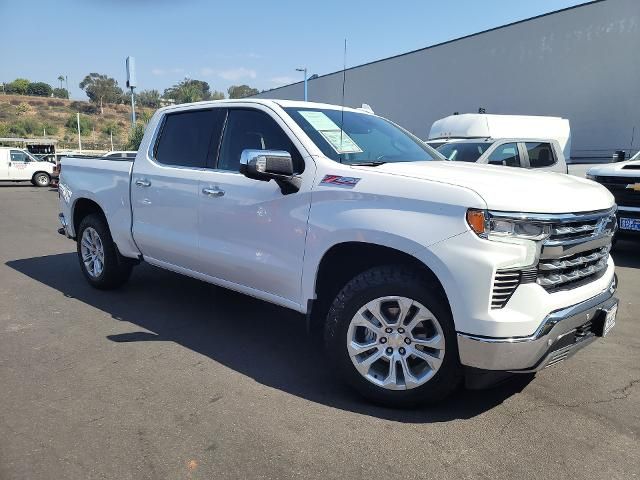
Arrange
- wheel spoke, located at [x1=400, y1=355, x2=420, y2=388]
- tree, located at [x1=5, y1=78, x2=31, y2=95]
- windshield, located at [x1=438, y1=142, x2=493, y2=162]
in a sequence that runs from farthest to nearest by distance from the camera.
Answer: tree, located at [x1=5, y1=78, x2=31, y2=95] → windshield, located at [x1=438, y1=142, x2=493, y2=162] → wheel spoke, located at [x1=400, y1=355, x2=420, y2=388]

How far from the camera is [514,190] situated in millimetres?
2875

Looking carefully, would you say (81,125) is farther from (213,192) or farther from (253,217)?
(253,217)

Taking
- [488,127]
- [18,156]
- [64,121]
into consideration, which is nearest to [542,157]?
[488,127]

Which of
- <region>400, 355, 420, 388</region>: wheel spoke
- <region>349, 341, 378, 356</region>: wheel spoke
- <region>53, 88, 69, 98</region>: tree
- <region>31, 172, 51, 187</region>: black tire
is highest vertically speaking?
<region>53, 88, 69, 98</region>: tree

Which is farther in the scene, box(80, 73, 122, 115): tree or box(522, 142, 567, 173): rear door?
box(80, 73, 122, 115): tree

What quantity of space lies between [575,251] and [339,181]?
4.77 ft

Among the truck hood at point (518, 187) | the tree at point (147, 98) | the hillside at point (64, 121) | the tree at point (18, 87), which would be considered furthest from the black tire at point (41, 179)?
the tree at point (18, 87)

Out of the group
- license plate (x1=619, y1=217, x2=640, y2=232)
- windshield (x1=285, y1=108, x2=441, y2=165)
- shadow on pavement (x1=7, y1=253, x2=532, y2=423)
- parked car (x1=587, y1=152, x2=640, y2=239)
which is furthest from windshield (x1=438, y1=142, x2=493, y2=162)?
shadow on pavement (x1=7, y1=253, x2=532, y2=423)

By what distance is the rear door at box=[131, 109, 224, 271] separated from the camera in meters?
4.48

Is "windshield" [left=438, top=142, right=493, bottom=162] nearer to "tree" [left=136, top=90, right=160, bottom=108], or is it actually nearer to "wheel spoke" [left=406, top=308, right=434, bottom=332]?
"wheel spoke" [left=406, top=308, right=434, bottom=332]

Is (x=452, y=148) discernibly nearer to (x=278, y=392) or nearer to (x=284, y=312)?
(x=284, y=312)

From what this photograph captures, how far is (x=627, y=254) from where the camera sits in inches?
341

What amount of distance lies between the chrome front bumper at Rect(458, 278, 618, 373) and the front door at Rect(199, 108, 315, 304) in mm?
1276

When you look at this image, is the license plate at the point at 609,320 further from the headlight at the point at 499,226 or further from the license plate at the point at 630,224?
the license plate at the point at 630,224
